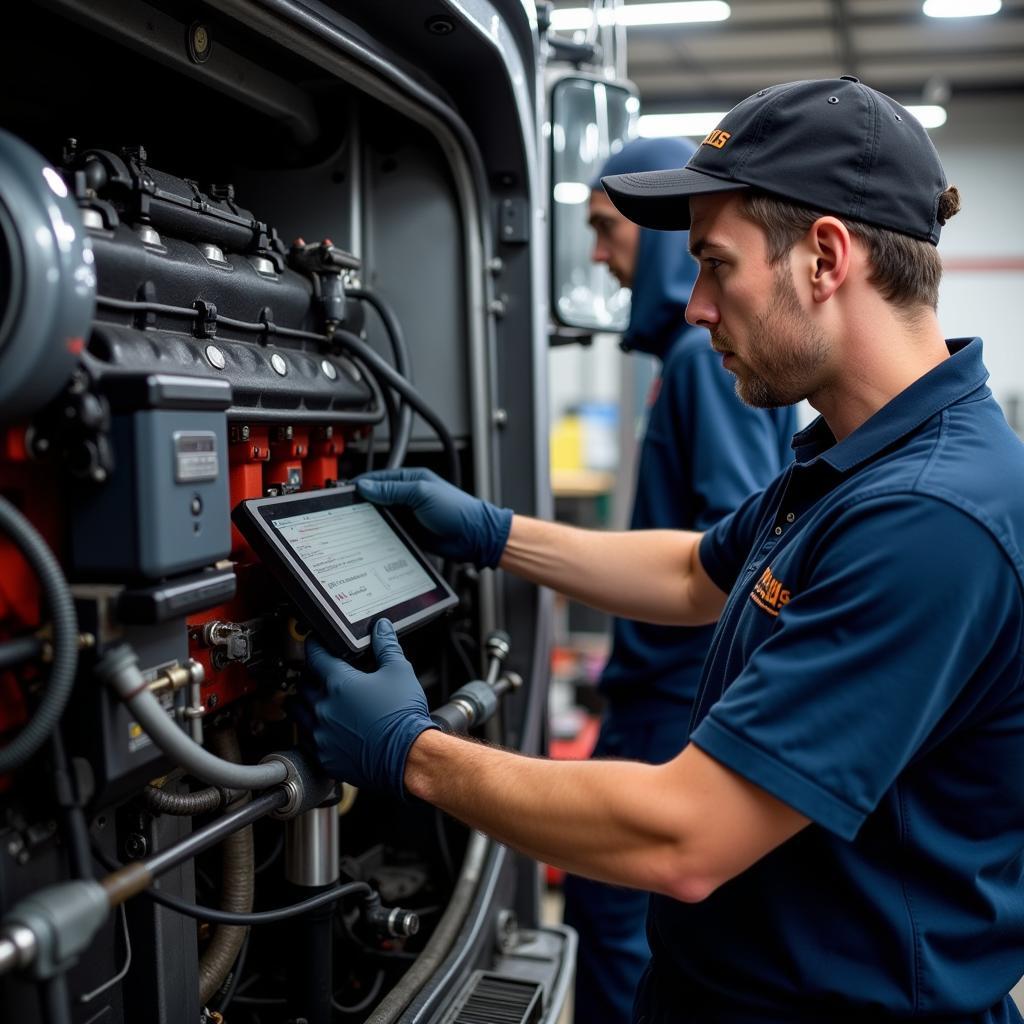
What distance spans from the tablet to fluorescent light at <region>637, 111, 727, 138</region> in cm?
695

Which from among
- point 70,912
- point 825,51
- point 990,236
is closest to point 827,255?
point 70,912

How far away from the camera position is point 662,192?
1.19 meters

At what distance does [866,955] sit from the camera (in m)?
1.06

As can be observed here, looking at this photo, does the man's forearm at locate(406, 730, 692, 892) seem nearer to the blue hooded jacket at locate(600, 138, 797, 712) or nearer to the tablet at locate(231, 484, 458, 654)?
the tablet at locate(231, 484, 458, 654)

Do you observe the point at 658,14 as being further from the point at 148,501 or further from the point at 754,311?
the point at 148,501

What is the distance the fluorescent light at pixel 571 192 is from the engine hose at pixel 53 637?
150 cm

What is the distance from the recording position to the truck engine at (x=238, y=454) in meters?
0.90

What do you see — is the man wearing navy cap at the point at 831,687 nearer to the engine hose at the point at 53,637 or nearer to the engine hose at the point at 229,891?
the engine hose at the point at 229,891

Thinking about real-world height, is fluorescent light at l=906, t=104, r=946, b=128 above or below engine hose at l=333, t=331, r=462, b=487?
above

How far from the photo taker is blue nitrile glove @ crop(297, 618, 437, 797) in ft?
3.76

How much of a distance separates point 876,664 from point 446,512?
2.68 ft

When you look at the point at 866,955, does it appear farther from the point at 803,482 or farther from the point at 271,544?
the point at 271,544

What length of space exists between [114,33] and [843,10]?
5.66 metres

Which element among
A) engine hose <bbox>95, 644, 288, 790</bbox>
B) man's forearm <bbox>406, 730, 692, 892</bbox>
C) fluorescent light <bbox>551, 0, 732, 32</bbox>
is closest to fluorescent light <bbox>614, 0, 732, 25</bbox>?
fluorescent light <bbox>551, 0, 732, 32</bbox>
